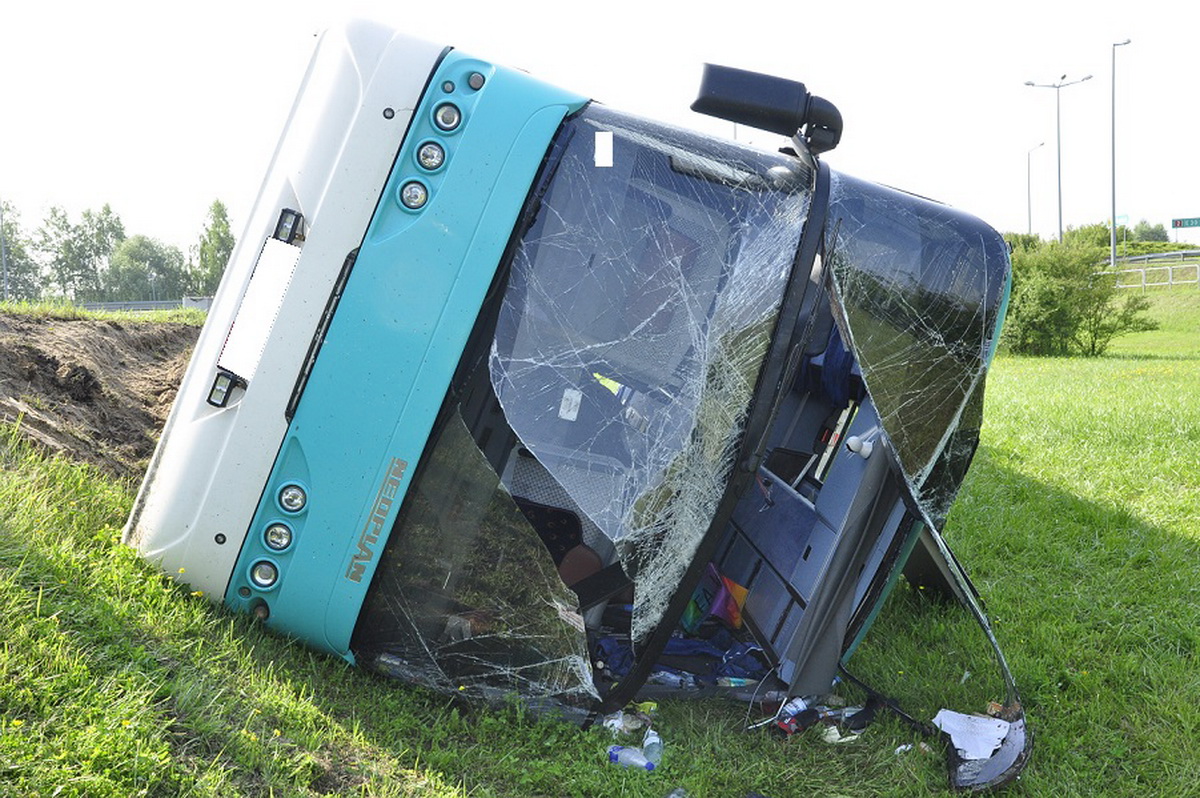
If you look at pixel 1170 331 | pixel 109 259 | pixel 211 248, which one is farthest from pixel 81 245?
pixel 1170 331

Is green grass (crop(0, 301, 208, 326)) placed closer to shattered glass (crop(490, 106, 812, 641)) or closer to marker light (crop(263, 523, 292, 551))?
marker light (crop(263, 523, 292, 551))

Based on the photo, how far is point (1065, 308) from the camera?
2211 cm

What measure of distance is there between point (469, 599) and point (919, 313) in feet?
5.83

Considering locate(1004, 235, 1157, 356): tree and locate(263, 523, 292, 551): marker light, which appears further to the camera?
locate(1004, 235, 1157, 356): tree

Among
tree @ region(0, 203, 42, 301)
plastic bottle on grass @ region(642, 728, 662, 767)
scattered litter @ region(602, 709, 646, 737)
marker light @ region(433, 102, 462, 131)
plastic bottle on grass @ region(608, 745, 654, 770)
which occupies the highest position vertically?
tree @ region(0, 203, 42, 301)

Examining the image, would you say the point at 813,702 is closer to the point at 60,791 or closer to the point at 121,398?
the point at 60,791

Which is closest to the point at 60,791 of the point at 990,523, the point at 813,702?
the point at 813,702

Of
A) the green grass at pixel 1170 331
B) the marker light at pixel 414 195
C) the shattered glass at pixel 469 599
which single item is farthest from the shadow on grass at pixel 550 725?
the green grass at pixel 1170 331

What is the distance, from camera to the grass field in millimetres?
2520

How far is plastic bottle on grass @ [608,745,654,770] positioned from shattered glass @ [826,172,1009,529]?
128 cm

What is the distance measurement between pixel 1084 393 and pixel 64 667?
10.7 meters

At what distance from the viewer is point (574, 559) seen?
3316 millimetres

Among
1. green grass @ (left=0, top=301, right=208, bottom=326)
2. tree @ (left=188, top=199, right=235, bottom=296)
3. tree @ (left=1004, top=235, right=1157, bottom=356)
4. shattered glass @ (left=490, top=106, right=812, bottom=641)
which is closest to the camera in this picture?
shattered glass @ (left=490, top=106, right=812, bottom=641)

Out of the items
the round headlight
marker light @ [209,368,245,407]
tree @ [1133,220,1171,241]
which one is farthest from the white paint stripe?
tree @ [1133,220,1171,241]
